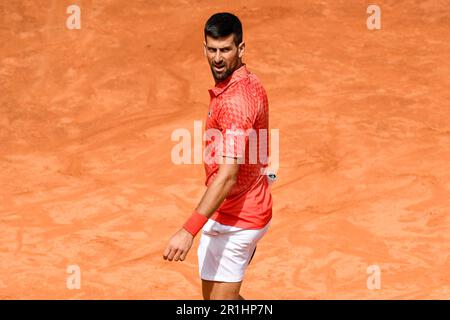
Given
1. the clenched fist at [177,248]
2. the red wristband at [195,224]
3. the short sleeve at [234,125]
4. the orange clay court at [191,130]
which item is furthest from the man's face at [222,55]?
the orange clay court at [191,130]

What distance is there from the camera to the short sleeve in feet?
15.5

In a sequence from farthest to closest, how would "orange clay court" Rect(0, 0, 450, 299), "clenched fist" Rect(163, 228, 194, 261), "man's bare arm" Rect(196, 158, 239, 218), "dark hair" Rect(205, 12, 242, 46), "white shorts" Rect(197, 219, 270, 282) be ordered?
"orange clay court" Rect(0, 0, 450, 299), "white shorts" Rect(197, 219, 270, 282), "dark hair" Rect(205, 12, 242, 46), "man's bare arm" Rect(196, 158, 239, 218), "clenched fist" Rect(163, 228, 194, 261)

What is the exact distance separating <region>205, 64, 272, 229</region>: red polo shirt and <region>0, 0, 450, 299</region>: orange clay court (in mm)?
2616

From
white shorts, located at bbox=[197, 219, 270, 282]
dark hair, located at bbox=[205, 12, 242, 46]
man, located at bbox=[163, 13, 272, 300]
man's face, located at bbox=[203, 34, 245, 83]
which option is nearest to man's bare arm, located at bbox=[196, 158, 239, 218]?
man, located at bbox=[163, 13, 272, 300]

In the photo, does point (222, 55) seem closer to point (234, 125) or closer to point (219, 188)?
point (234, 125)

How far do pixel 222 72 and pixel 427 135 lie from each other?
21.2 ft

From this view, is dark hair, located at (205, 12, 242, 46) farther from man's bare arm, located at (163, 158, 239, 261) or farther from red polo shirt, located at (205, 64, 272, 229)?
man's bare arm, located at (163, 158, 239, 261)

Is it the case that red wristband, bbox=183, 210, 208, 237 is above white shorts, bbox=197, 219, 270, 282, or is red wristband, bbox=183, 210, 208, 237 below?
above

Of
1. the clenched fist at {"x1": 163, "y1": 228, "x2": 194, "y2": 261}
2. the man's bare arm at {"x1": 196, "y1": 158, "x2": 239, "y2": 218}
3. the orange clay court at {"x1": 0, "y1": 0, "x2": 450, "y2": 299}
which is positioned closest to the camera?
the clenched fist at {"x1": 163, "y1": 228, "x2": 194, "y2": 261}

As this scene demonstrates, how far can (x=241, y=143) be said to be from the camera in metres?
4.74

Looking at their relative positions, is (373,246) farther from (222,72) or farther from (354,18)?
(354,18)

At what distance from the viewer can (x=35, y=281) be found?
796 centimetres
